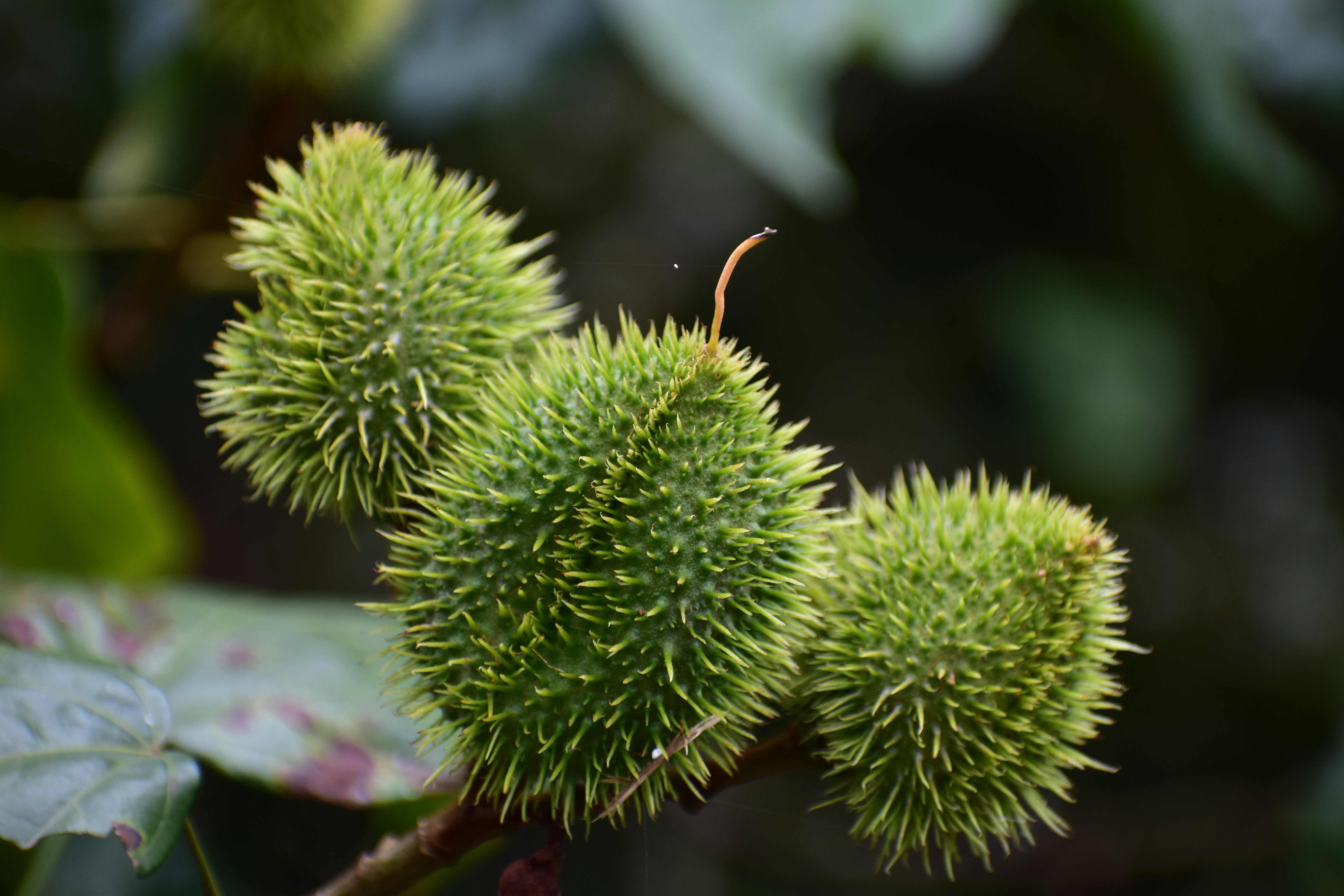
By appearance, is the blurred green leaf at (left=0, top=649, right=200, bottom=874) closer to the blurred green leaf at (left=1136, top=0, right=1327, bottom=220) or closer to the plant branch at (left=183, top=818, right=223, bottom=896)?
the plant branch at (left=183, top=818, right=223, bottom=896)

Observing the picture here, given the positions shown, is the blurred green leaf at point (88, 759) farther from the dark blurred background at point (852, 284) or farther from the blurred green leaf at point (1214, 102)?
the blurred green leaf at point (1214, 102)

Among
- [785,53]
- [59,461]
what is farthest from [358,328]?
[59,461]

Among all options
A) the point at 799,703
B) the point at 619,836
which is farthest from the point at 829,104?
the point at 619,836

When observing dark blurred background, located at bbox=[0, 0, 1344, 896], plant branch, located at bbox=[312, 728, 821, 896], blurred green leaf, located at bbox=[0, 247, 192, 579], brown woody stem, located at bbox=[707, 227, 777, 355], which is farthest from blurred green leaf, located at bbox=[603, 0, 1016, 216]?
blurred green leaf, located at bbox=[0, 247, 192, 579]

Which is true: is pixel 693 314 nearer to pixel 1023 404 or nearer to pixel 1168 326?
pixel 1023 404

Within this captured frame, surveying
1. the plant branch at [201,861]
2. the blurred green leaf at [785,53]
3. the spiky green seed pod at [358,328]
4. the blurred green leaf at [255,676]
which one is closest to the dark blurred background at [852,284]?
the blurred green leaf at [785,53]

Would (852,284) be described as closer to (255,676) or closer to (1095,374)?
(1095,374)
